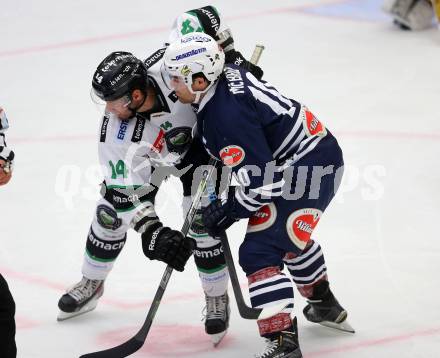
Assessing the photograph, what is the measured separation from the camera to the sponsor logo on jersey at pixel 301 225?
3.59 meters

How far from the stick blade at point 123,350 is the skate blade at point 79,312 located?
525mm

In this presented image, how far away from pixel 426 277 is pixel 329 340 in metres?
0.66

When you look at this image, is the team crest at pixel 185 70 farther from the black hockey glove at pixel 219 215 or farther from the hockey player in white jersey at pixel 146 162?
the black hockey glove at pixel 219 215

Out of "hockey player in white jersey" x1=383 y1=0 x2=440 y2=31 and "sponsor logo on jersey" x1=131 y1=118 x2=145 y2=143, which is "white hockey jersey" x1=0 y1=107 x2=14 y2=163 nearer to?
"sponsor logo on jersey" x1=131 y1=118 x2=145 y2=143

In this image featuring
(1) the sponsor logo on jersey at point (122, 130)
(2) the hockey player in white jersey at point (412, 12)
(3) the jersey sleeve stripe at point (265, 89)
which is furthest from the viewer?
(2) the hockey player in white jersey at point (412, 12)

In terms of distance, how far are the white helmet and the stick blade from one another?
94cm

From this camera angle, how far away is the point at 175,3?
888cm

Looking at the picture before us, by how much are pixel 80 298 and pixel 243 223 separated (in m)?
1.18

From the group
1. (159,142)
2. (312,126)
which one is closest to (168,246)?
(159,142)

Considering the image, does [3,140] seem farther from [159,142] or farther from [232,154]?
[232,154]

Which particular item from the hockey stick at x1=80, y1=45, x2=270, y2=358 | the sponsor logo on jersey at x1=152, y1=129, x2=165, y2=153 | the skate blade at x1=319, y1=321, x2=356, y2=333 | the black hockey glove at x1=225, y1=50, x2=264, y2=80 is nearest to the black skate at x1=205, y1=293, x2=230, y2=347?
the hockey stick at x1=80, y1=45, x2=270, y2=358

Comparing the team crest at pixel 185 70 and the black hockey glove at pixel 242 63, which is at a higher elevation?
the team crest at pixel 185 70

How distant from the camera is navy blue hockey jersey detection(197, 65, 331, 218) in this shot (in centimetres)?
341

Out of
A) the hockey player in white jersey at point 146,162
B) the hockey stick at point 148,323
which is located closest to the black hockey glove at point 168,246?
the hockey player in white jersey at point 146,162
